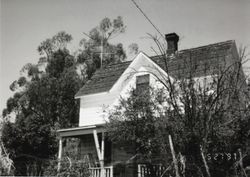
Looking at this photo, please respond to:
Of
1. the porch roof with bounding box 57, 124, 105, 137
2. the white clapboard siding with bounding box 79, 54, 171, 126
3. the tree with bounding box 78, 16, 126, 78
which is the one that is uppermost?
the tree with bounding box 78, 16, 126, 78

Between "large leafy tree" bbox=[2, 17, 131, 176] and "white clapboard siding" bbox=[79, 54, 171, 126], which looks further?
"large leafy tree" bbox=[2, 17, 131, 176]

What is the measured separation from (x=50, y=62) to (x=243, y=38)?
26.0 meters

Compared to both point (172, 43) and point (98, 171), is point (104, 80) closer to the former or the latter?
point (172, 43)

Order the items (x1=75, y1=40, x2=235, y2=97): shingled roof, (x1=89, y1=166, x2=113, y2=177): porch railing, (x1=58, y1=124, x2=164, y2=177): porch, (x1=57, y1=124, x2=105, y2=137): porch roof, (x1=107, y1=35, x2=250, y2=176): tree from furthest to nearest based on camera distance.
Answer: (x1=75, y1=40, x2=235, y2=97): shingled roof
(x1=57, y1=124, x2=105, y2=137): porch roof
(x1=58, y1=124, x2=164, y2=177): porch
(x1=89, y1=166, x2=113, y2=177): porch railing
(x1=107, y1=35, x2=250, y2=176): tree

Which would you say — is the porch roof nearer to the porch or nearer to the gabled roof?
the porch

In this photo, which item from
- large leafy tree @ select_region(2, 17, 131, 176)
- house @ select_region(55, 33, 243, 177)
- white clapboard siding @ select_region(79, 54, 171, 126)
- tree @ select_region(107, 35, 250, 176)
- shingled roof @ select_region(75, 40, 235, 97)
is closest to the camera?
tree @ select_region(107, 35, 250, 176)

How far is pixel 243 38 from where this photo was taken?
9500 mm

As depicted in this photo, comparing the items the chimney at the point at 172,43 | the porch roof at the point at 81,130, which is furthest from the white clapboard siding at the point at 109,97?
the chimney at the point at 172,43

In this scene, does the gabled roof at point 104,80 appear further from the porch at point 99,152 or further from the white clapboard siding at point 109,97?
the porch at point 99,152

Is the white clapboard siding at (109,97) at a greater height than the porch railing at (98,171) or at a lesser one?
greater

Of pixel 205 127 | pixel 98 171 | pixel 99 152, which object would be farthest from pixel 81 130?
pixel 205 127

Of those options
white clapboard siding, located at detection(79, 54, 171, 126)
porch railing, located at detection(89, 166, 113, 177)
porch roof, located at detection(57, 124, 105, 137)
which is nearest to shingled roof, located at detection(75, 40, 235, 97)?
white clapboard siding, located at detection(79, 54, 171, 126)

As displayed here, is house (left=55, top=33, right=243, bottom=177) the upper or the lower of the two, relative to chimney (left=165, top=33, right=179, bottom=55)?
lower

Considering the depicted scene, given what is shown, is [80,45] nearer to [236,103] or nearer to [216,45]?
[216,45]
